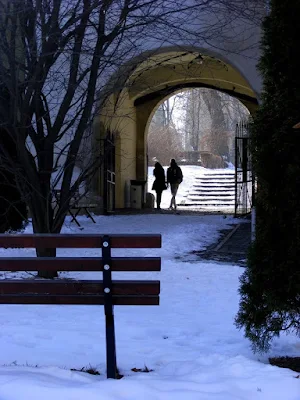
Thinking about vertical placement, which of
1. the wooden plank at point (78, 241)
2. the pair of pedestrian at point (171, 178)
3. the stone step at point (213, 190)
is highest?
the pair of pedestrian at point (171, 178)

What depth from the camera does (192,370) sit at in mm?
3824

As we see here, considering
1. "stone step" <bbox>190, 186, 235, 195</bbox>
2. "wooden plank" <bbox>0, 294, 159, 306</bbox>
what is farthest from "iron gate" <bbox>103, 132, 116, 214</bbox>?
"wooden plank" <bbox>0, 294, 159, 306</bbox>

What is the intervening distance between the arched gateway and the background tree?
696 cm

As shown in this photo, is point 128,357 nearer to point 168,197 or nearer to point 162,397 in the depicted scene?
point 162,397

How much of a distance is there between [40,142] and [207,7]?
292 centimetres

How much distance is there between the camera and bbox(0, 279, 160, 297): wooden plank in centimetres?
381

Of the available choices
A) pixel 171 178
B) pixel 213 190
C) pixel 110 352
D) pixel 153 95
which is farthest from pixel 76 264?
pixel 213 190

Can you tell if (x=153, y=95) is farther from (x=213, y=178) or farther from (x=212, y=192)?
(x=213, y=178)

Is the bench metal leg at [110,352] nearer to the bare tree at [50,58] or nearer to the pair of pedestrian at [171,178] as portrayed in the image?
the bare tree at [50,58]

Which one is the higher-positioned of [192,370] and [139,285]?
[139,285]

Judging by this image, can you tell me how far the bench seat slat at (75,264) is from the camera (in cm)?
375

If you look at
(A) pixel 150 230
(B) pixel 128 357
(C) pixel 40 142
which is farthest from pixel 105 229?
(B) pixel 128 357

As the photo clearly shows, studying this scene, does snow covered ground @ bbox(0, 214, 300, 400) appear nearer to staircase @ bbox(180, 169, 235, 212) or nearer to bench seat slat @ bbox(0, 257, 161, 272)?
bench seat slat @ bbox(0, 257, 161, 272)

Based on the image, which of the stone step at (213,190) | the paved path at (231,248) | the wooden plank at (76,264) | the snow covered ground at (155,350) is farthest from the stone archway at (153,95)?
the wooden plank at (76,264)
